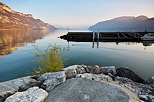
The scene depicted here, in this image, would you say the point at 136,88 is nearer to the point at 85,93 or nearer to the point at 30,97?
the point at 85,93

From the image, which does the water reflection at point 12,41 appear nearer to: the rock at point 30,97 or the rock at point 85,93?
the rock at point 30,97

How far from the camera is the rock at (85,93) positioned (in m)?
3.29

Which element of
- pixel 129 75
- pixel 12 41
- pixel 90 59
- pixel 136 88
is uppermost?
pixel 12 41

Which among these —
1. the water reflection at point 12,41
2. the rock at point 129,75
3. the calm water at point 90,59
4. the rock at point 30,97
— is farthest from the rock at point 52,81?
the water reflection at point 12,41

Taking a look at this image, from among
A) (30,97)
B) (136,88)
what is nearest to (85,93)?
(30,97)

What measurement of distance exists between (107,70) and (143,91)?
2314mm

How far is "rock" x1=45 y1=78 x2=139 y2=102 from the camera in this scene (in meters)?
3.29

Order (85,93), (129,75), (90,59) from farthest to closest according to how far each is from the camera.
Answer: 1. (90,59)
2. (129,75)
3. (85,93)

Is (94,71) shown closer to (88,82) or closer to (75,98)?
(88,82)

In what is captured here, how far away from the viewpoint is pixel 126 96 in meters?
3.55

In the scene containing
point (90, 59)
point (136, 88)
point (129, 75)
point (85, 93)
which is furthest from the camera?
point (90, 59)

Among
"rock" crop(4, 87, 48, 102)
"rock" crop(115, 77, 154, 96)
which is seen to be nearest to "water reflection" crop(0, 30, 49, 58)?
"rock" crop(4, 87, 48, 102)

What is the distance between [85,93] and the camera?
11.6 feet

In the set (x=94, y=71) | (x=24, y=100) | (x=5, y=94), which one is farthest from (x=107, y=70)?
(x=5, y=94)
